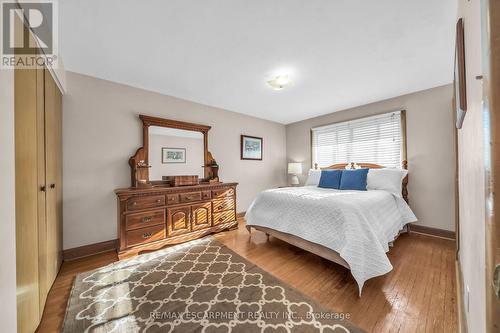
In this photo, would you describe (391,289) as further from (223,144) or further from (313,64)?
(223,144)

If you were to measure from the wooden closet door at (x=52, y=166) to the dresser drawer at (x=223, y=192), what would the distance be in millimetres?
1919

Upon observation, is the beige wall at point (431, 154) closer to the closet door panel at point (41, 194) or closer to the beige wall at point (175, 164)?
the beige wall at point (175, 164)

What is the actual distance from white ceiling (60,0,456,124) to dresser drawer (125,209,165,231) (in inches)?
73.3

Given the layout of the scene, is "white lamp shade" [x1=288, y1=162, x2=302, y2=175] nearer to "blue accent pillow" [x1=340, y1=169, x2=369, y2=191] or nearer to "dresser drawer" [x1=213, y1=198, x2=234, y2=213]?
"blue accent pillow" [x1=340, y1=169, x2=369, y2=191]

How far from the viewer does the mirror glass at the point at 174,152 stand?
3039mm

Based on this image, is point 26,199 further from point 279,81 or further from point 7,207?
point 279,81

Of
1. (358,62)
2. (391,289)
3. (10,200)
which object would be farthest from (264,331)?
(358,62)

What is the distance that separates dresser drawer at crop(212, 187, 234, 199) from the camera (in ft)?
10.8

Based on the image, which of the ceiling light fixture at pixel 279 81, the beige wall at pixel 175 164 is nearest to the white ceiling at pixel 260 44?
the ceiling light fixture at pixel 279 81

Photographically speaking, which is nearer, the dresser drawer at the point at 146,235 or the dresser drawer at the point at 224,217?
the dresser drawer at the point at 146,235

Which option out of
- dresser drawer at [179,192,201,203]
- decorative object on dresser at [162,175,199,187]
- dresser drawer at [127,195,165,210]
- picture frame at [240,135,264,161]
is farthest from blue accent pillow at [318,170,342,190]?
dresser drawer at [127,195,165,210]

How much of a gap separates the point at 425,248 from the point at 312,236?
1741 millimetres

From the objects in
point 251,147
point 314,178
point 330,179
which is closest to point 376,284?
point 330,179

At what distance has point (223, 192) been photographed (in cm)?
343
